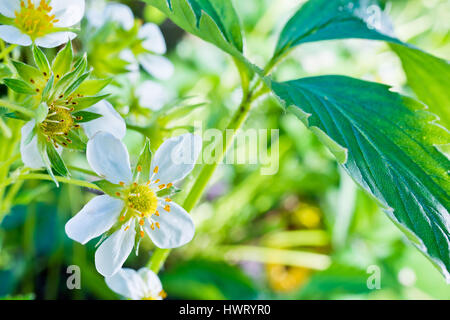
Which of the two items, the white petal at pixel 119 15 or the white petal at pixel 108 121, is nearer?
the white petal at pixel 108 121

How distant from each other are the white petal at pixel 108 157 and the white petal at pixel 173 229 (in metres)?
0.04

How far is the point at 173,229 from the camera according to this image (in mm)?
334

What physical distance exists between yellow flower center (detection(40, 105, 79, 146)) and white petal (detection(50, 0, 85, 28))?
6cm

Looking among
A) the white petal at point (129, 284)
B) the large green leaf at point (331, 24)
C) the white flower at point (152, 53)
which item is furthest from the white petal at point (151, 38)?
the white petal at point (129, 284)

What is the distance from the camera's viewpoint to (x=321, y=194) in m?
1.12

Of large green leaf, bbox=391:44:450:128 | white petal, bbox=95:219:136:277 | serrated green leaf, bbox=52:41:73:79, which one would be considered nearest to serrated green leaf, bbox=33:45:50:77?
serrated green leaf, bbox=52:41:73:79

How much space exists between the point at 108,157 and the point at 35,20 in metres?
0.11

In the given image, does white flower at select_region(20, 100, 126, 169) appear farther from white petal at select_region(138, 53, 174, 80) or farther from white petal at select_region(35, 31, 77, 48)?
white petal at select_region(138, 53, 174, 80)

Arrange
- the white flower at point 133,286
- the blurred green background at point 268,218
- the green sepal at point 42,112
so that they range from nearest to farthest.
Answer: the green sepal at point 42,112
the white flower at point 133,286
the blurred green background at point 268,218

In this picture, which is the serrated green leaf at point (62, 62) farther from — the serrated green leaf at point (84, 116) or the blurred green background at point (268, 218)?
the blurred green background at point (268, 218)

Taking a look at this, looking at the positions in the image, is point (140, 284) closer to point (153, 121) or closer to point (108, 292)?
point (153, 121)

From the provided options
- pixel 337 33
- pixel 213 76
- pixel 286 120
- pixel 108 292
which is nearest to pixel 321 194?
pixel 286 120

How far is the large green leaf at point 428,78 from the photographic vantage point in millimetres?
426
